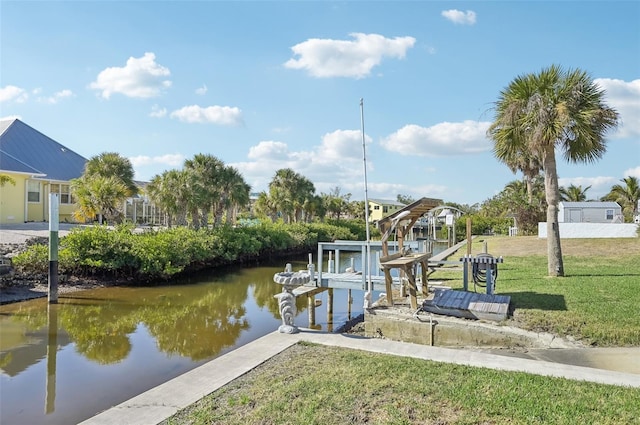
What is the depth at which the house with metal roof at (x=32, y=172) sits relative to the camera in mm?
24812

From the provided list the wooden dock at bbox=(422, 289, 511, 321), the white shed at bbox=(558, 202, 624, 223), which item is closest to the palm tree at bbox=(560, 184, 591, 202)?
the white shed at bbox=(558, 202, 624, 223)

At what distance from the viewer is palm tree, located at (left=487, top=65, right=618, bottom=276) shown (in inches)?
469

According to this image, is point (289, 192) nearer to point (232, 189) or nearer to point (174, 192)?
point (232, 189)

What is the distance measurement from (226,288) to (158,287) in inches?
101

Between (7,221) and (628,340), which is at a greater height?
(7,221)

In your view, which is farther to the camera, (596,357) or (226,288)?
(226,288)

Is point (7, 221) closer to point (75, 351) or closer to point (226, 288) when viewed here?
point (226, 288)

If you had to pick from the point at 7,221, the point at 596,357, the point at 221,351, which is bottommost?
the point at 221,351

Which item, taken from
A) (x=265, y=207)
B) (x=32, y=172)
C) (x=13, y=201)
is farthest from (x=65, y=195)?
(x=265, y=207)

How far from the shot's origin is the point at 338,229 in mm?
42000

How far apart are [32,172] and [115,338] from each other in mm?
19947

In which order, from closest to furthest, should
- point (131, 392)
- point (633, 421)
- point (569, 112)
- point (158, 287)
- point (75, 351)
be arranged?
point (633, 421)
point (131, 392)
point (75, 351)
point (569, 112)
point (158, 287)

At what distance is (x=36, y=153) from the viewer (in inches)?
1217

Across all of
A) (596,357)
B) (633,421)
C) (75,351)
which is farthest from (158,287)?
(633,421)
